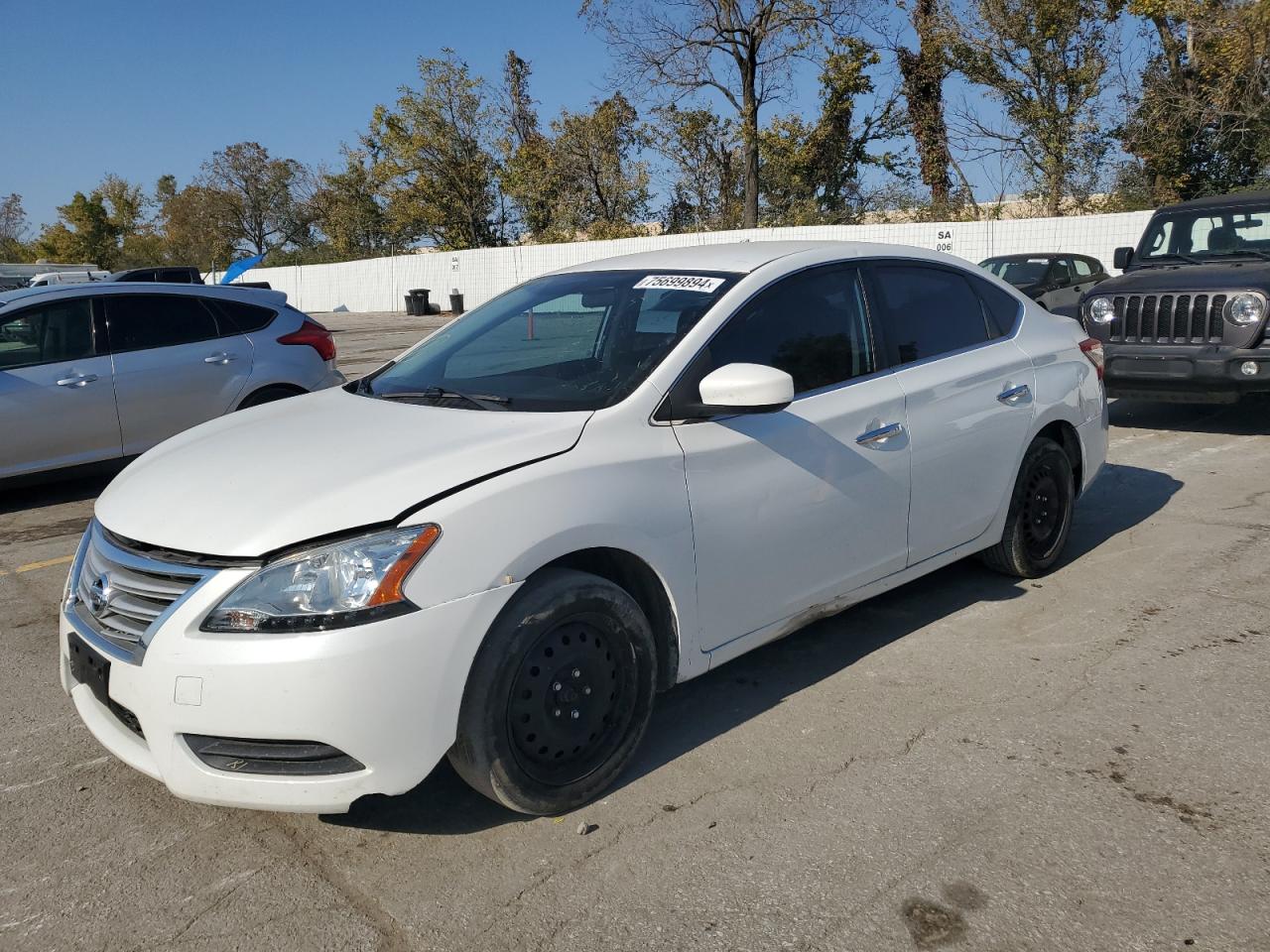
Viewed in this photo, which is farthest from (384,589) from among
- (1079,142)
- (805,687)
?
(1079,142)

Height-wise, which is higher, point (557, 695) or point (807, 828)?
point (557, 695)

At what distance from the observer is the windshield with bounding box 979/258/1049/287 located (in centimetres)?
1581

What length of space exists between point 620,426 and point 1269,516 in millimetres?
4686

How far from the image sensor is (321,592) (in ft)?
9.04

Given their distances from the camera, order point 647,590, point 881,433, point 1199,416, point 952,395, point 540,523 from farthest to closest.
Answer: point 1199,416 < point 952,395 < point 881,433 < point 647,590 < point 540,523

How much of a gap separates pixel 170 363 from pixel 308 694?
622cm

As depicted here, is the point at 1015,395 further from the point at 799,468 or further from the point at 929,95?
the point at 929,95

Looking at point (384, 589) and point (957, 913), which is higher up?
point (384, 589)

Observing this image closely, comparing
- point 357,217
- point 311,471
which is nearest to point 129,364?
point 311,471

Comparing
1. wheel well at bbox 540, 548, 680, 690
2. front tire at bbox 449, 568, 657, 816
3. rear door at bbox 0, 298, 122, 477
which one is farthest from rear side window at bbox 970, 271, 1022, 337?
rear door at bbox 0, 298, 122, 477

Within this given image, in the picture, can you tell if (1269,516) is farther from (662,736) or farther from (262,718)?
(262,718)

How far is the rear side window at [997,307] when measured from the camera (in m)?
4.98

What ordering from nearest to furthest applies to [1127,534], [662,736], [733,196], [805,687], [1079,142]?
[662,736], [805,687], [1127,534], [1079,142], [733,196]

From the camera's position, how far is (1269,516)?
243 inches
